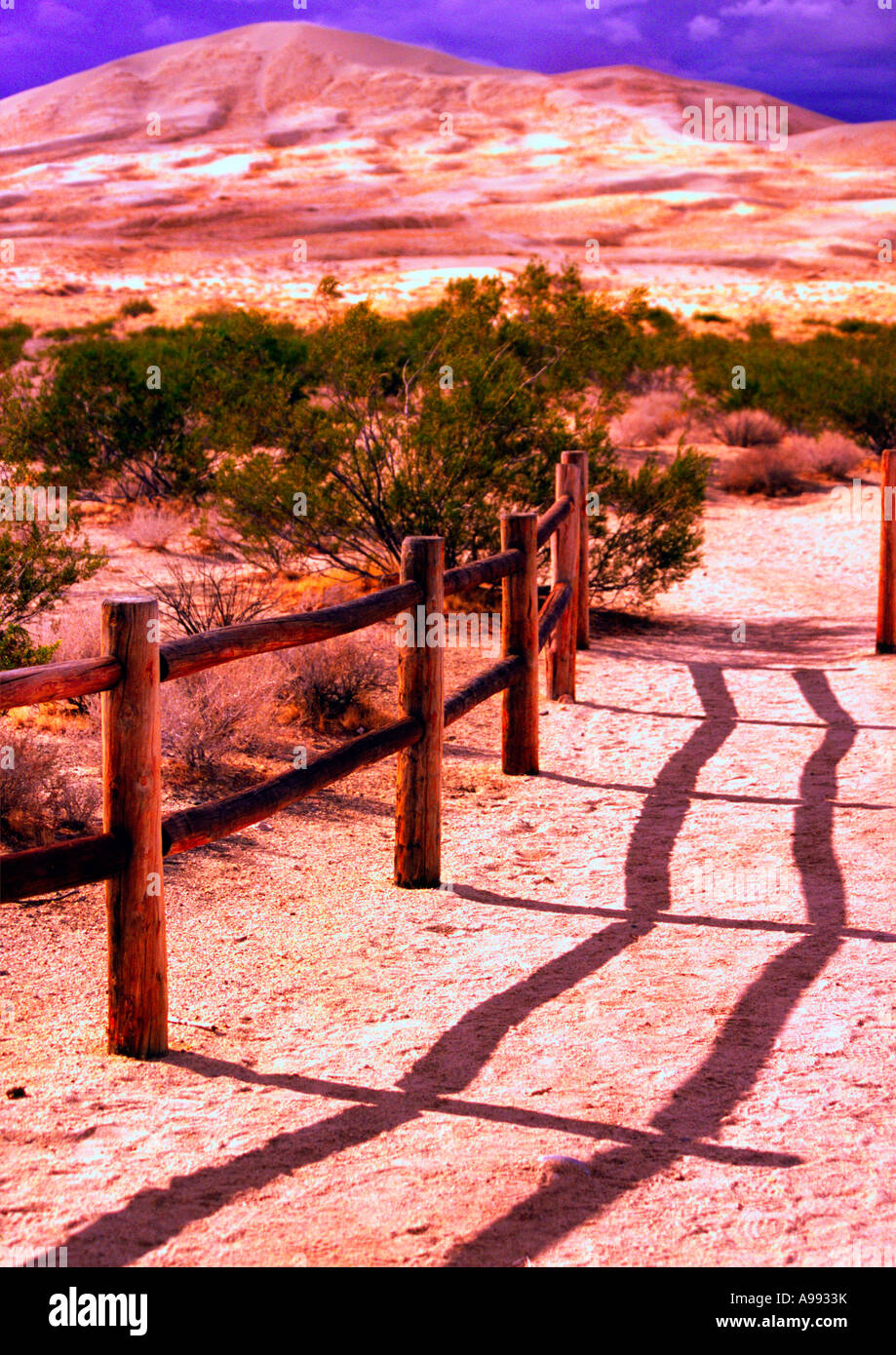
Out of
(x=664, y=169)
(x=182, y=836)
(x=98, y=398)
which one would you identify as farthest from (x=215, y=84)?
(x=182, y=836)

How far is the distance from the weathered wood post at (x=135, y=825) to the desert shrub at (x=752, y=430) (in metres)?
17.7

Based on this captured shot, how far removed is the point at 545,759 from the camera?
6930 mm

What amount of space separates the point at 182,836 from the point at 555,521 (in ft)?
14.4

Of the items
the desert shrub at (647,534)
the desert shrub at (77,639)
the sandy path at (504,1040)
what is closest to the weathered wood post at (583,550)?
the desert shrub at (647,534)

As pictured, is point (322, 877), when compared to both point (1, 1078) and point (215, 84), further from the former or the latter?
point (215, 84)

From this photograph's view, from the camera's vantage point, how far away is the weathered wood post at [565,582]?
7.89 meters

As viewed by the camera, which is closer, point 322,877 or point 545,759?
point 322,877

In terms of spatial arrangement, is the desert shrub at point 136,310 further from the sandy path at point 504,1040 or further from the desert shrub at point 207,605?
the sandy path at point 504,1040

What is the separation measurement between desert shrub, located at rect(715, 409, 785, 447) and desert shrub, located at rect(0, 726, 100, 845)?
1614 cm

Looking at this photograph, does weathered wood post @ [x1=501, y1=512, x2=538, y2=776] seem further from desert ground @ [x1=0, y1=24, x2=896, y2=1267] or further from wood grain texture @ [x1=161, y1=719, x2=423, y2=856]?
wood grain texture @ [x1=161, y1=719, x2=423, y2=856]

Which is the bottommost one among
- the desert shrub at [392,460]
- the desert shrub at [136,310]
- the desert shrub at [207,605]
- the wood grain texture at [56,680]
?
the desert shrub at [207,605]

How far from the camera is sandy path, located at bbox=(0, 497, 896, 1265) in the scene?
2709 mm

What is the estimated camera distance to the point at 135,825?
337 cm

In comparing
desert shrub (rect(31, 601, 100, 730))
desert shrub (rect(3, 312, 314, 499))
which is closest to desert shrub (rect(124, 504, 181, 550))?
desert shrub (rect(3, 312, 314, 499))
